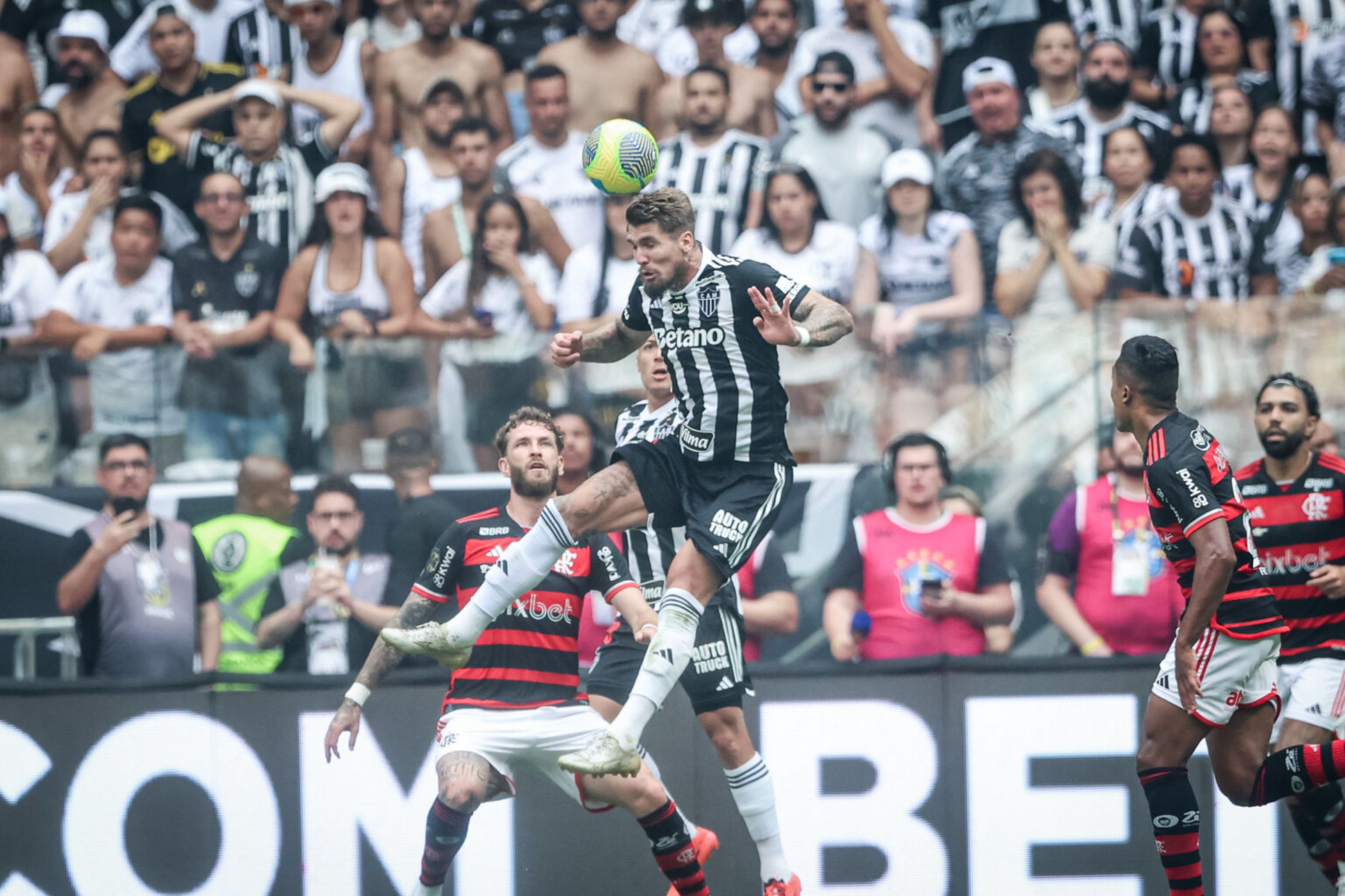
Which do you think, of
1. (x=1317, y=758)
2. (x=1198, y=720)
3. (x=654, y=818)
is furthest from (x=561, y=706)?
(x=1317, y=758)

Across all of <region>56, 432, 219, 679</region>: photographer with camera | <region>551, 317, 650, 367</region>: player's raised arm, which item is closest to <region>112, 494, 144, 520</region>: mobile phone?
<region>56, 432, 219, 679</region>: photographer with camera

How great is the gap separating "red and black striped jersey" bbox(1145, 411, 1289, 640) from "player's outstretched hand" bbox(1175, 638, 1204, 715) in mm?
221

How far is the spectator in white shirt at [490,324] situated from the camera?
9.12 metres

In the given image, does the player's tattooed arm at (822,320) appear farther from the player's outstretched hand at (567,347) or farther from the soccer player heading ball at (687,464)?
the player's outstretched hand at (567,347)

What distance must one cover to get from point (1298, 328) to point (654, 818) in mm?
4426

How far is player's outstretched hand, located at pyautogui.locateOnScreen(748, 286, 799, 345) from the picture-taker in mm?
6137

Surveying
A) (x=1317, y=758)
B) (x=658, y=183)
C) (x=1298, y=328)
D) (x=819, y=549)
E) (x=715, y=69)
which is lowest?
(x=1317, y=758)

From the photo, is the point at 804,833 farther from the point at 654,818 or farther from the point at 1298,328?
the point at 1298,328

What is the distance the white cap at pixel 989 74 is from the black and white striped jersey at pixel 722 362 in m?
4.79

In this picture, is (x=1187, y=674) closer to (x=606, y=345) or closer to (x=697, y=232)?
(x=606, y=345)

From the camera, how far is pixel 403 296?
1033cm

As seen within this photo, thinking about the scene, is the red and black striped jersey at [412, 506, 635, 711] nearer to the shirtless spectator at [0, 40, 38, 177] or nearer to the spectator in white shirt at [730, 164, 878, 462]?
the spectator in white shirt at [730, 164, 878, 462]

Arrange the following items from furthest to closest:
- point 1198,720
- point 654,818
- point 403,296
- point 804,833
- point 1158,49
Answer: point 1158,49 < point 403,296 < point 804,833 < point 654,818 < point 1198,720

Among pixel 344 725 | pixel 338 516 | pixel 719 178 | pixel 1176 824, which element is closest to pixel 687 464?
pixel 344 725
